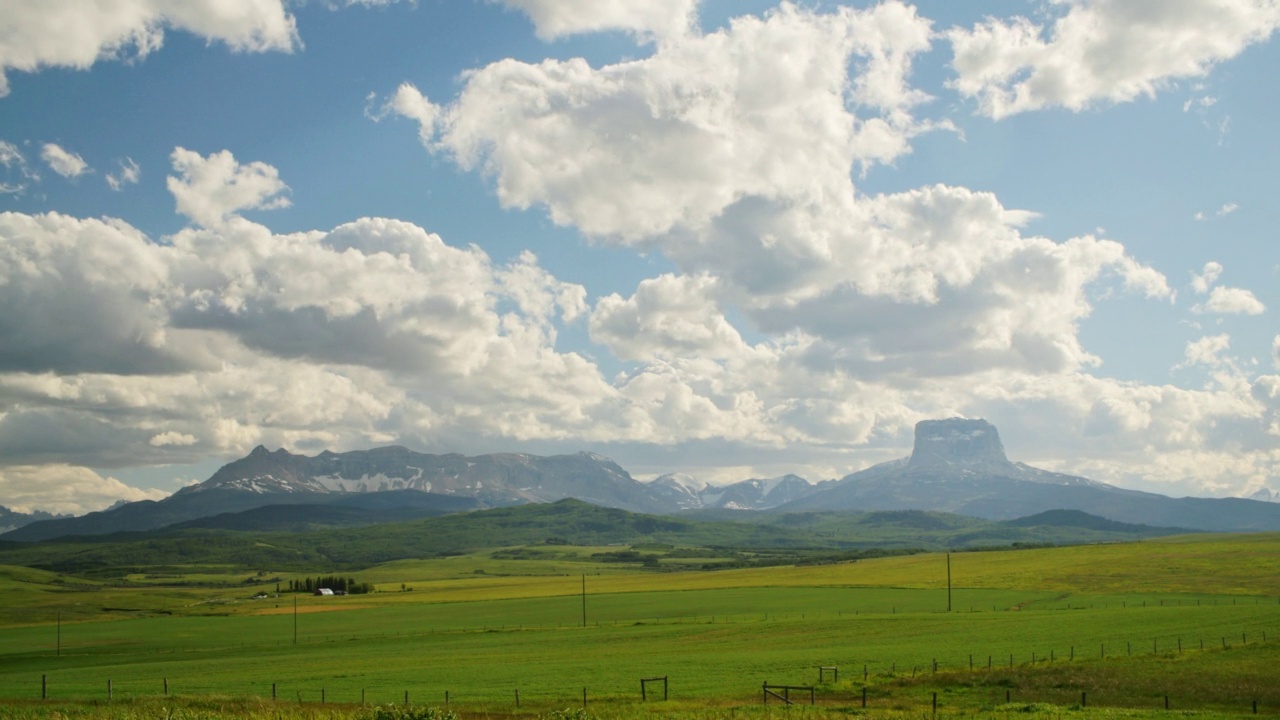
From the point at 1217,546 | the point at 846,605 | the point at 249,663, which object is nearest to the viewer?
the point at 249,663

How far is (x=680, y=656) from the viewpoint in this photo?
68250 millimetres

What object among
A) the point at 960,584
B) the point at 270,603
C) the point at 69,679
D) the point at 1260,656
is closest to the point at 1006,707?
the point at 1260,656

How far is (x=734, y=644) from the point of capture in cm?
7625

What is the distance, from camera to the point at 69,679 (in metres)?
70.5

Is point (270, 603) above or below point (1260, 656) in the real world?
below

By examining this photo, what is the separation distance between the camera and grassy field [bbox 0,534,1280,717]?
46625mm

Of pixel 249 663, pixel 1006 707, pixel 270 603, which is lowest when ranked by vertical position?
pixel 270 603

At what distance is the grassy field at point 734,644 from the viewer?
4662 cm

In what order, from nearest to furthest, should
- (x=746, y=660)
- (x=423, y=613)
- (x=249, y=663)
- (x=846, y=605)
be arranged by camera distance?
1. (x=746, y=660)
2. (x=249, y=663)
3. (x=846, y=605)
4. (x=423, y=613)

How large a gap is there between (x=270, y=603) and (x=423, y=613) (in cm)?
5751

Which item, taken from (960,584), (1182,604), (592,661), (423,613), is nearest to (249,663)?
(592,661)

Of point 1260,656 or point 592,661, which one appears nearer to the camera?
point 1260,656

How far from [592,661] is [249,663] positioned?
32.7 m

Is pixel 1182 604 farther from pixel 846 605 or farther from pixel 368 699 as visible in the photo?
pixel 368 699
